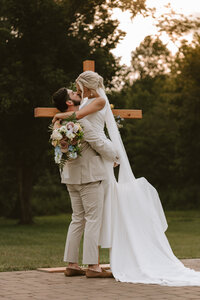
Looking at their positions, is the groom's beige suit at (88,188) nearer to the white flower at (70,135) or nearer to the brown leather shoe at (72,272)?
the brown leather shoe at (72,272)

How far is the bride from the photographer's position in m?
7.28

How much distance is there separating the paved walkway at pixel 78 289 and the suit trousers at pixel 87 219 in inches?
11.7

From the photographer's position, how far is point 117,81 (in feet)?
82.7

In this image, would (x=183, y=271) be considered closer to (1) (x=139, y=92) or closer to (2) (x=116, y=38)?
(2) (x=116, y=38)

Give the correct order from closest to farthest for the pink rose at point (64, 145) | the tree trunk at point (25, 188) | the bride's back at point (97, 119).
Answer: the pink rose at point (64, 145) → the bride's back at point (97, 119) → the tree trunk at point (25, 188)

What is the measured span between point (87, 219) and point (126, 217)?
Answer: 48cm

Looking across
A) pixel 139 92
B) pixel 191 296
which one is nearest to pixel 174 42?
pixel 191 296

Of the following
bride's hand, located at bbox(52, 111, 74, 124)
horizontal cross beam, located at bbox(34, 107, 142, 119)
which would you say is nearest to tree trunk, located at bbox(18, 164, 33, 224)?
horizontal cross beam, located at bbox(34, 107, 142, 119)

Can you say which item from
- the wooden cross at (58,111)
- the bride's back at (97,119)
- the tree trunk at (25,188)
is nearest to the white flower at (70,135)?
the bride's back at (97,119)

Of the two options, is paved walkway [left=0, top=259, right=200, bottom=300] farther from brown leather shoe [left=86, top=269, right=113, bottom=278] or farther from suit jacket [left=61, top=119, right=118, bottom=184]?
suit jacket [left=61, top=119, right=118, bottom=184]

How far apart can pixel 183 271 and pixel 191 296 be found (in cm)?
132

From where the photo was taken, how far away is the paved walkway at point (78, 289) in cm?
580

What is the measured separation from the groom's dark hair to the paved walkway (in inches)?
79.4

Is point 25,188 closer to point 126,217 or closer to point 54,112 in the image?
point 54,112
